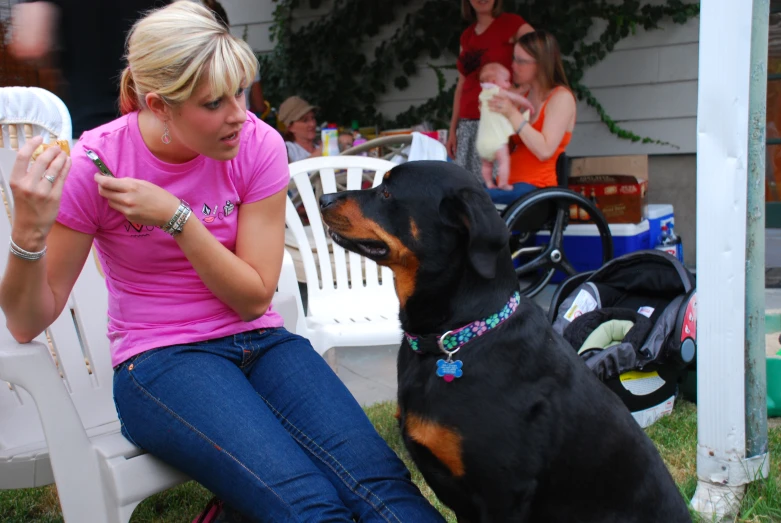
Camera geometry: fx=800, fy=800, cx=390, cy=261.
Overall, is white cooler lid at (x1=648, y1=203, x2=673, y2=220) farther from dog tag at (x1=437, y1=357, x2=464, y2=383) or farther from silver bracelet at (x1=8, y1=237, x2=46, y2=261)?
silver bracelet at (x1=8, y1=237, x2=46, y2=261)

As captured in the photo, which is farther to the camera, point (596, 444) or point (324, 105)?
point (324, 105)

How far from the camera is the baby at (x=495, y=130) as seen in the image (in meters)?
4.79

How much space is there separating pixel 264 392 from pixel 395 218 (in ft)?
1.83

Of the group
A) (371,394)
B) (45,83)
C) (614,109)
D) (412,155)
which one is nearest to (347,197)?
(371,394)

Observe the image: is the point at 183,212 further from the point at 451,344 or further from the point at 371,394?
the point at 371,394

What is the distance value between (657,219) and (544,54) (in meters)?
1.63

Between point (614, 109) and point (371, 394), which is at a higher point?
point (614, 109)

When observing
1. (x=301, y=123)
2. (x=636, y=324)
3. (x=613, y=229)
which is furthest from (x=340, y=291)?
(x=613, y=229)

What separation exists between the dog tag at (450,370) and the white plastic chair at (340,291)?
1.18m

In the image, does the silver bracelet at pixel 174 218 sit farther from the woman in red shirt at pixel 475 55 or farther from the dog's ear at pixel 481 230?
the woman in red shirt at pixel 475 55

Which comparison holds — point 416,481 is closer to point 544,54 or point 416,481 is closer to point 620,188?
point 544,54

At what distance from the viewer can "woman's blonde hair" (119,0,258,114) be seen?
187 cm

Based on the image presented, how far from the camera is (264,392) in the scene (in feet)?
6.70

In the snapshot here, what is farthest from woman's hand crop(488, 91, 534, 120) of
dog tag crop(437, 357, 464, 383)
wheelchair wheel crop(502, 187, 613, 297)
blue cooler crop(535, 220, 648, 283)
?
dog tag crop(437, 357, 464, 383)
